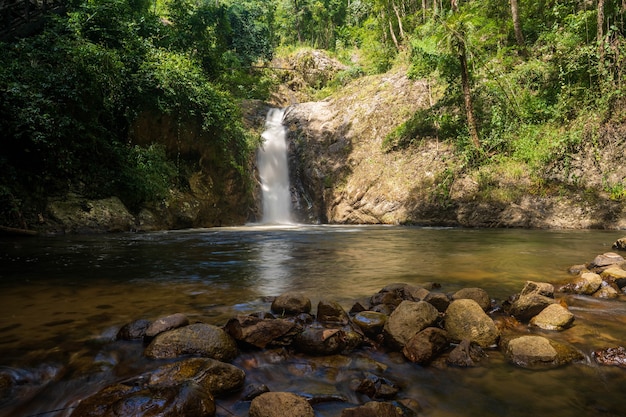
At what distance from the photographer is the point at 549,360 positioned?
92.6 inches

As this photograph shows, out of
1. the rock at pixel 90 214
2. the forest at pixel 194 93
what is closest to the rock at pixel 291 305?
the forest at pixel 194 93

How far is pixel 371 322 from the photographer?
284 centimetres

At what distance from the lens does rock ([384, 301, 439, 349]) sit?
2596mm

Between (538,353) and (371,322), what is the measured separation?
114cm

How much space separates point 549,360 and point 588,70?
1268 cm

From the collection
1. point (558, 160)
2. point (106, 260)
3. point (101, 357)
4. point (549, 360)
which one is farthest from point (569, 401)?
point (558, 160)

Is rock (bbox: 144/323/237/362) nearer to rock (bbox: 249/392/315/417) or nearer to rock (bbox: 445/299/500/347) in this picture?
rock (bbox: 249/392/315/417)

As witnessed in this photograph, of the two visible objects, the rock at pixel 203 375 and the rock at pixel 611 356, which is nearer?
the rock at pixel 203 375

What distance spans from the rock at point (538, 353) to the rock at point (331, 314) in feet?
3.99

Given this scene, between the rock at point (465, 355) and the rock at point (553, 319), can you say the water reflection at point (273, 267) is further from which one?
the rock at point (553, 319)

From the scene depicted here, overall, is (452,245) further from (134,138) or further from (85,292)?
(134,138)

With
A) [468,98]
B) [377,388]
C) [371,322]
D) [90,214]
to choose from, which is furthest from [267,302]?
[468,98]

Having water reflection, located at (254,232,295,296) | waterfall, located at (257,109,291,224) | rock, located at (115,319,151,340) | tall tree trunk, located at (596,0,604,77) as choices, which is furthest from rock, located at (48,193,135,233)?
tall tree trunk, located at (596,0,604,77)

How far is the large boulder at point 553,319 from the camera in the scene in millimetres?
2885
